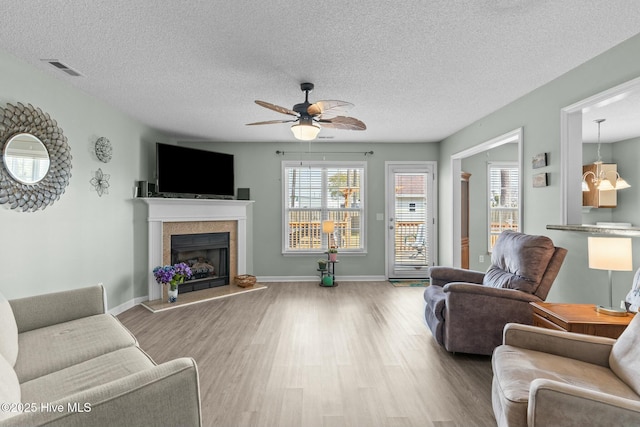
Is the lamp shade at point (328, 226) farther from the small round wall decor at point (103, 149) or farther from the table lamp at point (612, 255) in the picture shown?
the table lamp at point (612, 255)

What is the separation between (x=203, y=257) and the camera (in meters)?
5.10

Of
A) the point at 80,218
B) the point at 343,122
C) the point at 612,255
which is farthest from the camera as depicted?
the point at 80,218

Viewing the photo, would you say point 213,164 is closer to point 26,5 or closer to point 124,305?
point 124,305

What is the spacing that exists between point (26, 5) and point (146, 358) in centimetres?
225

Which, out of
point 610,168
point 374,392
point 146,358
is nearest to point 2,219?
point 146,358

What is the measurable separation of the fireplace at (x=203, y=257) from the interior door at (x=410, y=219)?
2938 millimetres

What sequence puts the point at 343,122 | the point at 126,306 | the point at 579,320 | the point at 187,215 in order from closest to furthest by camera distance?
the point at 579,320 → the point at 343,122 → the point at 126,306 → the point at 187,215

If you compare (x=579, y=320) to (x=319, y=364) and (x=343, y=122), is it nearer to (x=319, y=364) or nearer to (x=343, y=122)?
(x=319, y=364)

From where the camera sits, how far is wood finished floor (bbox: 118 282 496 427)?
1.94 meters

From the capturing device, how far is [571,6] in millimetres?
1830

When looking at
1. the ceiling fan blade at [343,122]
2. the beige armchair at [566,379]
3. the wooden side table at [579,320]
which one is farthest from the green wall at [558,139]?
the ceiling fan blade at [343,122]

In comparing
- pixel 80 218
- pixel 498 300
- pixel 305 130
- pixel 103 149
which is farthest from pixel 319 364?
pixel 103 149

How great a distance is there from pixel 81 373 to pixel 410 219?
506 cm

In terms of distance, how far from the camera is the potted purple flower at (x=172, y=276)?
13.7 ft
